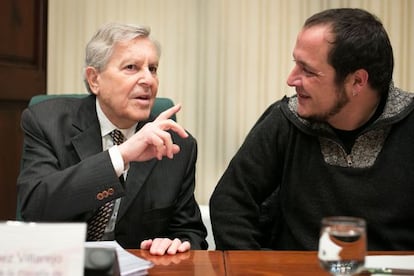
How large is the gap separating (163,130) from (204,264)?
43 cm

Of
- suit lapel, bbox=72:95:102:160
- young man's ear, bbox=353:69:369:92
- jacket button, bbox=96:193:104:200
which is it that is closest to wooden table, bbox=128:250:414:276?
jacket button, bbox=96:193:104:200

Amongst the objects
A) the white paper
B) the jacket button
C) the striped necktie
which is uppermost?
the jacket button

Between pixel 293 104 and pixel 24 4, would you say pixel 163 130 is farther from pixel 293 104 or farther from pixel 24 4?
pixel 24 4

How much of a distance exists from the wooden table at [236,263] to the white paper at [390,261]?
72 mm

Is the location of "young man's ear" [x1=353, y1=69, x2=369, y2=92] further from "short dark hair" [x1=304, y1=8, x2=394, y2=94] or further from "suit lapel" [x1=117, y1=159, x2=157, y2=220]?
"suit lapel" [x1=117, y1=159, x2=157, y2=220]

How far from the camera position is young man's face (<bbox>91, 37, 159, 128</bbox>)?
1.96 metres

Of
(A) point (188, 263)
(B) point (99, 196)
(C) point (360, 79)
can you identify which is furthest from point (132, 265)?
(C) point (360, 79)

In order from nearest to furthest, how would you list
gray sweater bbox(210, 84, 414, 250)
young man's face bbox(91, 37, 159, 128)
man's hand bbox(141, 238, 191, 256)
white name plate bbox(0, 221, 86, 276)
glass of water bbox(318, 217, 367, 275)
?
white name plate bbox(0, 221, 86, 276) → glass of water bbox(318, 217, 367, 275) → man's hand bbox(141, 238, 191, 256) → gray sweater bbox(210, 84, 414, 250) → young man's face bbox(91, 37, 159, 128)

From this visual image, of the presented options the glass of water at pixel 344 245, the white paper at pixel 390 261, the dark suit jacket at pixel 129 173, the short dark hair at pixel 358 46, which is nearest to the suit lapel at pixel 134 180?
the dark suit jacket at pixel 129 173

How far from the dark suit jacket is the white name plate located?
2.78 feet

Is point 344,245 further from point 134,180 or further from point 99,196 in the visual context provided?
point 134,180

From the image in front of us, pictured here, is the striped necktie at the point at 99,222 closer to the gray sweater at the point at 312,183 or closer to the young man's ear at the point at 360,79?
the gray sweater at the point at 312,183

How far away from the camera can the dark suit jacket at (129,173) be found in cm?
184

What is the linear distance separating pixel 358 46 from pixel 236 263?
2.77 feet
